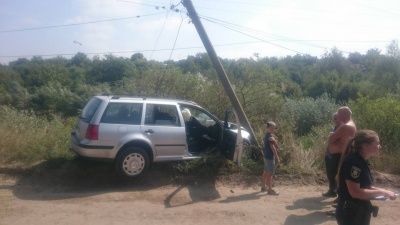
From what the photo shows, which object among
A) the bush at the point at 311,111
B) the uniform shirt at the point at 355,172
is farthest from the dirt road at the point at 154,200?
the bush at the point at 311,111

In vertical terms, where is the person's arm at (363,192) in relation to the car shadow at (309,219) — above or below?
above

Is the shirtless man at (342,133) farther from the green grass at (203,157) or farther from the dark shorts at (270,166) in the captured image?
the green grass at (203,157)

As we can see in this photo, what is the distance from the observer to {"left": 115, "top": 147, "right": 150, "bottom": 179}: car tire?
7699 millimetres

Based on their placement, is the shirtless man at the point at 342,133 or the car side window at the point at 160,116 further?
the car side window at the point at 160,116

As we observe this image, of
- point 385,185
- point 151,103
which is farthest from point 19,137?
point 385,185

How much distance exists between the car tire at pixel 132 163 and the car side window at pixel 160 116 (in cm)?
61

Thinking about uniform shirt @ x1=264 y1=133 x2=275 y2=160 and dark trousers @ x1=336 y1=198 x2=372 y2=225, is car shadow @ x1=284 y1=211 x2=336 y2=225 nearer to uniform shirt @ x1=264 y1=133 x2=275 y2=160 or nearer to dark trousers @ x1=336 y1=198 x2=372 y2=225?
uniform shirt @ x1=264 y1=133 x2=275 y2=160

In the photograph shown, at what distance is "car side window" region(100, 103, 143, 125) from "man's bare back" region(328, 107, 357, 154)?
11.6 feet

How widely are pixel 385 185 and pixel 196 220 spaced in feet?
14.6

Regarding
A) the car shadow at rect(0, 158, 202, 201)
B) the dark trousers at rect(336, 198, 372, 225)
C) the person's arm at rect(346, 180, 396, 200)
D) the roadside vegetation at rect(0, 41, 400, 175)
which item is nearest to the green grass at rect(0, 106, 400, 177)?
the roadside vegetation at rect(0, 41, 400, 175)

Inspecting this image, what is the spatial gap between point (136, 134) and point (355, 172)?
188 inches

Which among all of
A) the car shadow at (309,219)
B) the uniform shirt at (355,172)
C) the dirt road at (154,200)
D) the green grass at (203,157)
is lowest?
the car shadow at (309,219)

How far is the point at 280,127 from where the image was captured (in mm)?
9891

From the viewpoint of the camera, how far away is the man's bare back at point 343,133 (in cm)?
675
